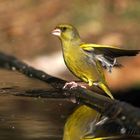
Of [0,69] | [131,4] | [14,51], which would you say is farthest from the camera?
[131,4]

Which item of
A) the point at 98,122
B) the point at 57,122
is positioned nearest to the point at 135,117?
the point at 98,122

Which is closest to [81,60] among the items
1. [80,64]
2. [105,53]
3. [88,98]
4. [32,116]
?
[80,64]

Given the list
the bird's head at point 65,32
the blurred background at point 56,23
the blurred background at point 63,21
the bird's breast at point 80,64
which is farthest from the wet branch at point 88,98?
the blurred background at point 56,23

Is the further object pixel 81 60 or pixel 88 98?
pixel 81 60

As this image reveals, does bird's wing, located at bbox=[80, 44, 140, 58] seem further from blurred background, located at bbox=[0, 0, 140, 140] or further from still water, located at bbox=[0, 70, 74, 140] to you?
blurred background, located at bbox=[0, 0, 140, 140]

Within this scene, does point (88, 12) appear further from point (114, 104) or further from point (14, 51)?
point (114, 104)

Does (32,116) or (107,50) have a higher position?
(107,50)

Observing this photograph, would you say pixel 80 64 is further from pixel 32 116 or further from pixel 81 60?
pixel 32 116

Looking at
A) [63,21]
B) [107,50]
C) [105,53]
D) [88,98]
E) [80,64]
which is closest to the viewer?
[88,98]

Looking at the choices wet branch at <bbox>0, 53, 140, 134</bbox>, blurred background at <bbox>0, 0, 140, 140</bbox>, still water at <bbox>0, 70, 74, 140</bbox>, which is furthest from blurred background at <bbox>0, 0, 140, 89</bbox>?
still water at <bbox>0, 70, 74, 140</bbox>
